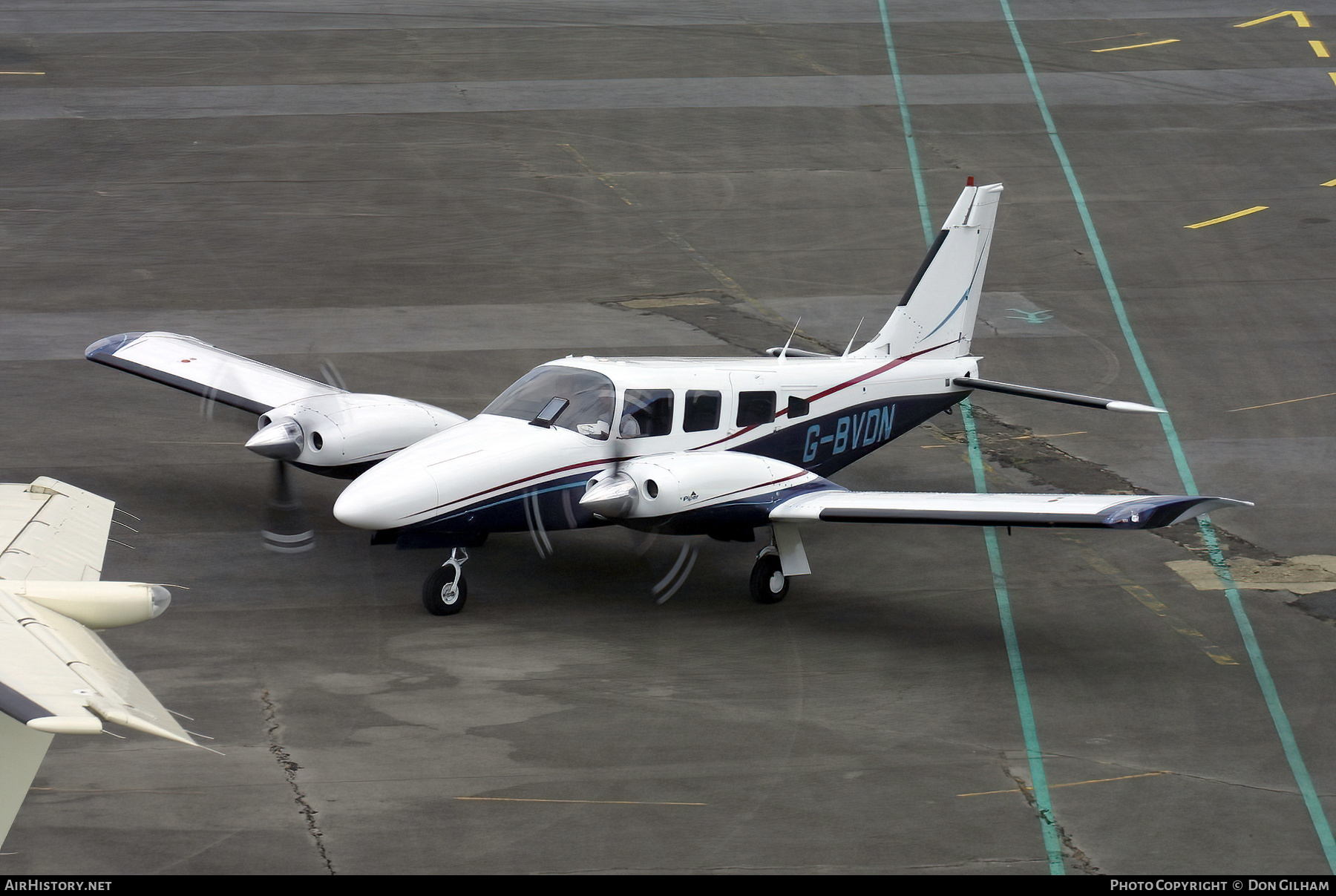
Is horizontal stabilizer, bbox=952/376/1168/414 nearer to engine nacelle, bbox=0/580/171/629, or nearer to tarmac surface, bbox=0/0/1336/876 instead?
tarmac surface, bbox=0/0/1336/876

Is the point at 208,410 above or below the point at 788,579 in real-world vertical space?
above

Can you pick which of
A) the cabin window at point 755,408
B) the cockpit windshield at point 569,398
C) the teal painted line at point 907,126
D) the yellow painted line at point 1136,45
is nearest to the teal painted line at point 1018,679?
the cabin window at point 755,408

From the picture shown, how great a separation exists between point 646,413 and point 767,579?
2473 millimetres

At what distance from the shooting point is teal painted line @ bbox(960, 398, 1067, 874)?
11.8 m

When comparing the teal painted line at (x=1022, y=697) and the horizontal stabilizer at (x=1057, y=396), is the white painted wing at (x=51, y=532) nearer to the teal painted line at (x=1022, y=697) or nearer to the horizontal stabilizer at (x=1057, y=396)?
the teal painted line at (x=1022, y=697)

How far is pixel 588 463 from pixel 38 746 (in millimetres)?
10553

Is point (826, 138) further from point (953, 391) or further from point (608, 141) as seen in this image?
point (953, 391)

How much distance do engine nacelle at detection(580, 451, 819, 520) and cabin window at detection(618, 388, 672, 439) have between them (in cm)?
40

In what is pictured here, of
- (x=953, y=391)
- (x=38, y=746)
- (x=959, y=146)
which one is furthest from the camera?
(x=959, y=146)

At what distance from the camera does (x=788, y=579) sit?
651 inches

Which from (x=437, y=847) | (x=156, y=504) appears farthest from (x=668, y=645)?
(x=156, y=504)

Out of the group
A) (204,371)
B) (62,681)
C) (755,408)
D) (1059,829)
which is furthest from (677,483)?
(62,681)

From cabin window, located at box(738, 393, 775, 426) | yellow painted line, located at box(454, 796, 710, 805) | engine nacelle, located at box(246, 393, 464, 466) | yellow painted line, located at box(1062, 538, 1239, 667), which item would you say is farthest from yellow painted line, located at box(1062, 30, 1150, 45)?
yellow painted line, located at box(454, 796, 710, 805)

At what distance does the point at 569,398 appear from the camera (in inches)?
649
